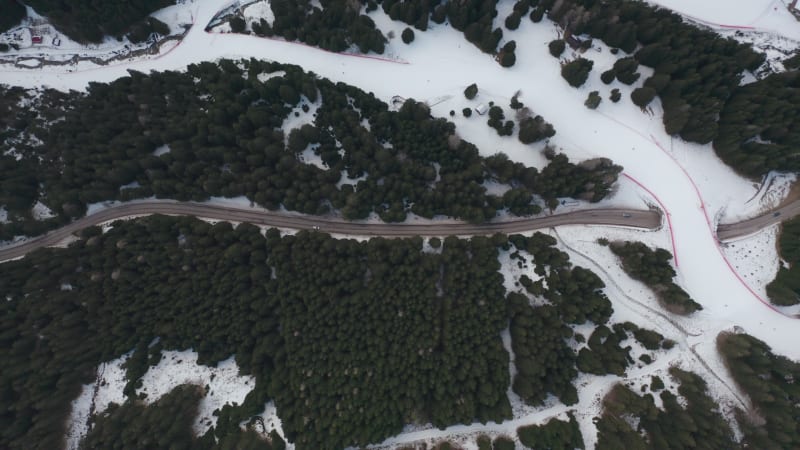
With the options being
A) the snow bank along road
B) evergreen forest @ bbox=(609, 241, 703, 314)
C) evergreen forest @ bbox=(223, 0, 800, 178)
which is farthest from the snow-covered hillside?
evergreen forest @ bbox=(223, 0, 800, 178)

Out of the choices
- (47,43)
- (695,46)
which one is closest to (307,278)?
(47,43)

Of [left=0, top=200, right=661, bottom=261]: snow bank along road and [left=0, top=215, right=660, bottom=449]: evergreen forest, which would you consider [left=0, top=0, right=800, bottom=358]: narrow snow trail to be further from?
[left=0, top=215, right=660, bottom=449]: evergreen forest

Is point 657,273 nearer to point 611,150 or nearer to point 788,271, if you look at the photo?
point 611,150

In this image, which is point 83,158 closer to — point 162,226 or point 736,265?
point 162,226

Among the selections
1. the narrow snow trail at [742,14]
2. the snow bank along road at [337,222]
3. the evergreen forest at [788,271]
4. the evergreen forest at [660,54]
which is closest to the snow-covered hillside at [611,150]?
the narrow snow trail at [742,14]

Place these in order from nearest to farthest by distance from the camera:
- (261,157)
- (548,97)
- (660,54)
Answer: (261,157) → (660,54) → (548,97)

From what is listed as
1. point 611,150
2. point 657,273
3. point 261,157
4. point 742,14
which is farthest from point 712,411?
point 261,157
